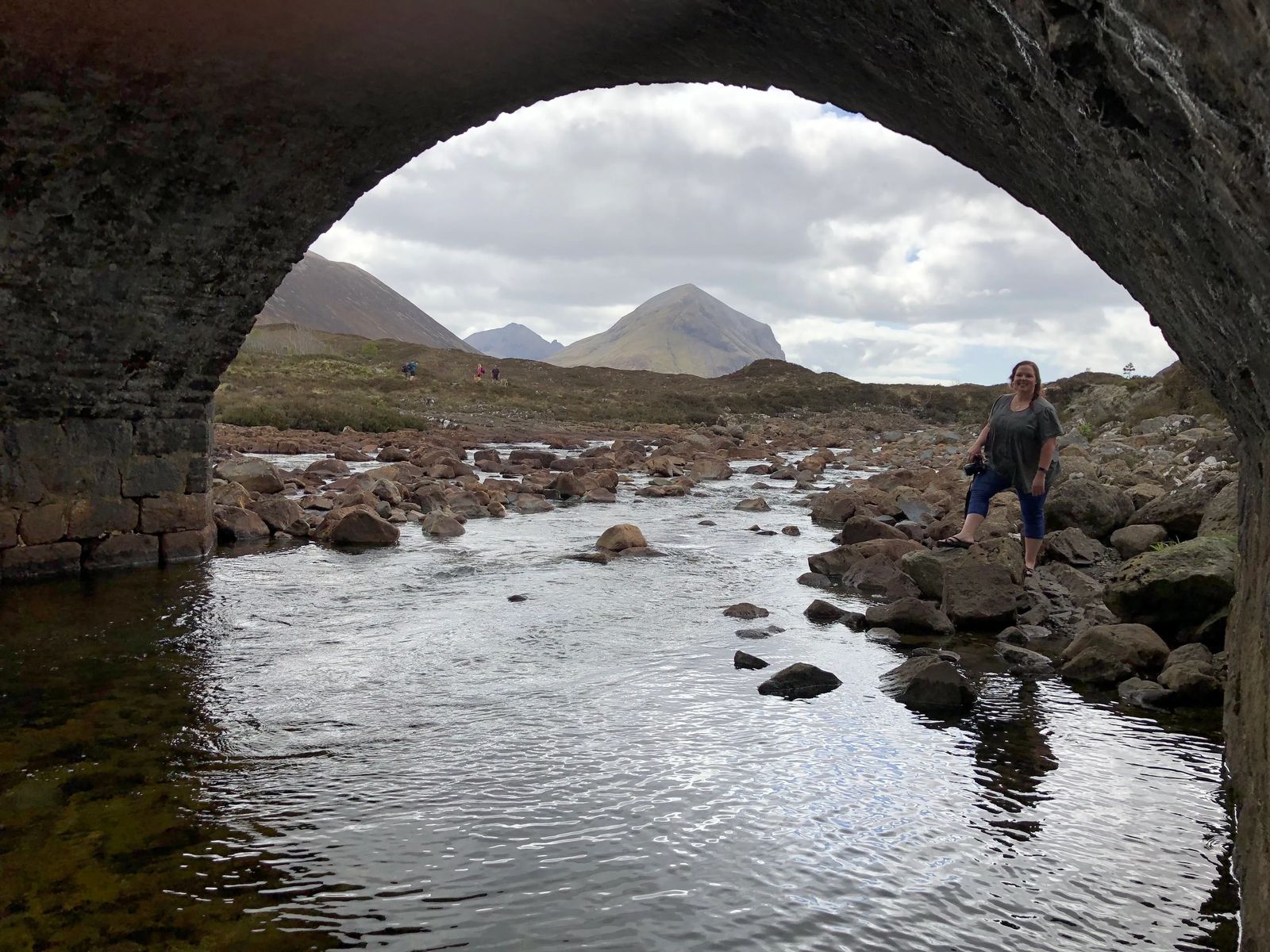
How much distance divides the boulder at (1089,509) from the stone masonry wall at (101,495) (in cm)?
874

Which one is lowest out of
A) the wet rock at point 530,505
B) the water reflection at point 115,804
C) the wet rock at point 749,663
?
the water reflection at point 115,804

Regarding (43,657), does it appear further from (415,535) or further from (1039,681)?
(1039,681)

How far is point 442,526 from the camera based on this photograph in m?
11.4

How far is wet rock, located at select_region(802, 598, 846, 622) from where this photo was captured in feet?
23.9

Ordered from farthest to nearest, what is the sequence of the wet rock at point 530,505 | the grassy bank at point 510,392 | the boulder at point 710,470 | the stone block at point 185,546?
the grassy bank at point 510,392 < the boulder at point 710,470 < the wet rock at point 530,505 < the stone block at point 185,546

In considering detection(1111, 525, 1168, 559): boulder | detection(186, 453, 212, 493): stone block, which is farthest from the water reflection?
detection(1111, 525, 1168, 559): boulder

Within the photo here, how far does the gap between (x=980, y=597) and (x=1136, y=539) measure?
7.71 feet

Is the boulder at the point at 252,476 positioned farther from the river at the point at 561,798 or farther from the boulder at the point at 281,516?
the river at the point at 561,798

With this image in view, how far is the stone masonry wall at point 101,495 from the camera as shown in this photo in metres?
8.43

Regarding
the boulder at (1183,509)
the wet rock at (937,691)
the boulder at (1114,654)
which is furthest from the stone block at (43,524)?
the boulder at (1183,509)

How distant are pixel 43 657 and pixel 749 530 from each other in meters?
8.16

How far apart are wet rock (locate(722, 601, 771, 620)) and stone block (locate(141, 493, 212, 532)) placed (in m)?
5.73

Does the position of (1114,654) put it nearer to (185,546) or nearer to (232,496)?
(185,546)

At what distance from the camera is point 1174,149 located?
216 cm
